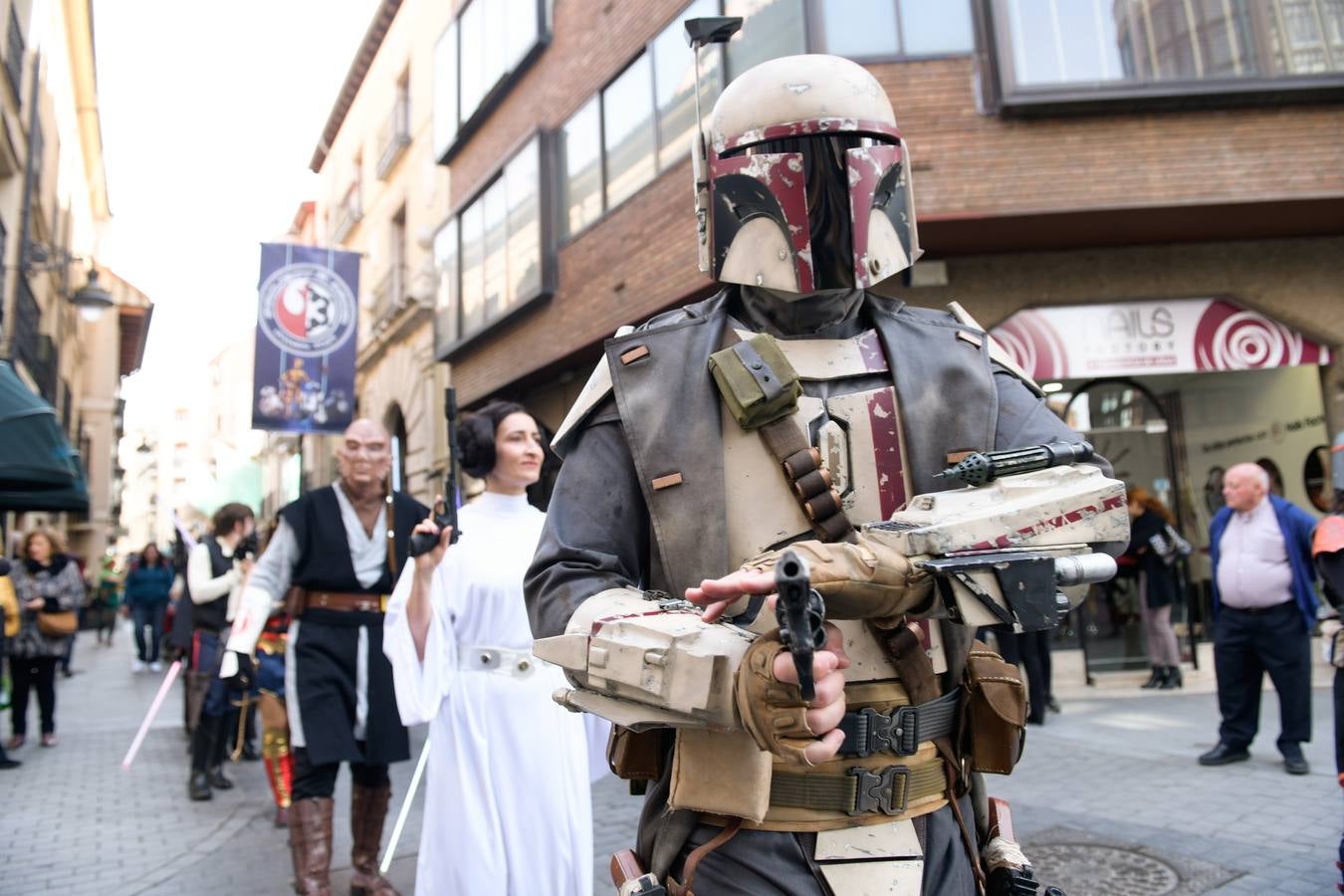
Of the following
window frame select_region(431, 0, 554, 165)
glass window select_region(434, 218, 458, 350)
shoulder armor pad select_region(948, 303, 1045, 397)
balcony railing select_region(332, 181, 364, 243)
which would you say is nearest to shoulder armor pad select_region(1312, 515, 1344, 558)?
shoulder armor pad select_region(948, 303, 1045, 397)

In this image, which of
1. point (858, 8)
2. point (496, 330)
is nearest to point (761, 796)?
point (858, 8)

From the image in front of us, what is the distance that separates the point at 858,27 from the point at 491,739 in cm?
757

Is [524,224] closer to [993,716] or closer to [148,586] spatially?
[148,586]

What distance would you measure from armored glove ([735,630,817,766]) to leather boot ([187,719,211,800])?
21.7 ft

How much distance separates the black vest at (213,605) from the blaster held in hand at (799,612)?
7.28 meters

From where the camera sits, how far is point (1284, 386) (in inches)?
407

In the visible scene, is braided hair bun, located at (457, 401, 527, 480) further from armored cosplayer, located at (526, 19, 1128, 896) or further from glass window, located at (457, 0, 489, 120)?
glass window, located at (457, 0, 489, 120)

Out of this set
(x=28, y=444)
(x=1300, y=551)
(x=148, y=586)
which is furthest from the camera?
(x=148, y=586)

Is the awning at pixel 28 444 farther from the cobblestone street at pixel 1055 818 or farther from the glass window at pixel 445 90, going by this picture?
the glass window at pixel 445 90

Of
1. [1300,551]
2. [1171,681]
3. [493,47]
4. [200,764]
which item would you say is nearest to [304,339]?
[493,47]

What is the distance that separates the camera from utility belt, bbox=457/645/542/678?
146 inches

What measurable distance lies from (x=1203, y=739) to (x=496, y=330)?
35.6 ft

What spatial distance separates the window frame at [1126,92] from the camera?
332 inches

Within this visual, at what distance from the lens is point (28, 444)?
4953mm
